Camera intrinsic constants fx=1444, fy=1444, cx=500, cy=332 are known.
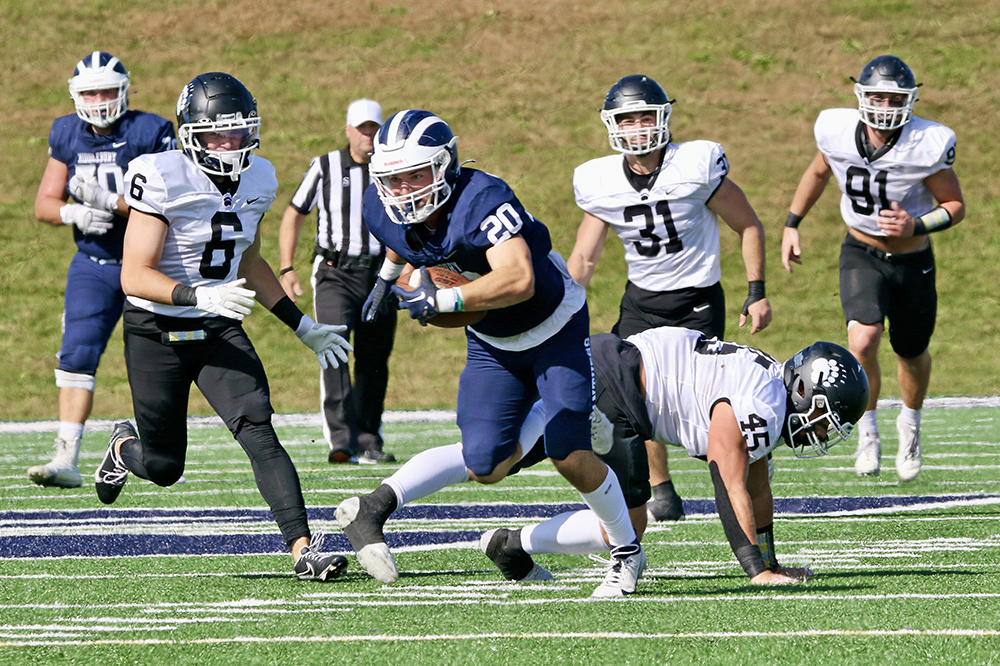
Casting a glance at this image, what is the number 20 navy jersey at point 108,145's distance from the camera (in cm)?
689

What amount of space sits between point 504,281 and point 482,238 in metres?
0.19

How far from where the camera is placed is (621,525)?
4246 millimetres

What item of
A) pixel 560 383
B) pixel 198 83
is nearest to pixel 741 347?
pixel 560 383

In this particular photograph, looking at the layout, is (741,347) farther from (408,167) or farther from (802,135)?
(802,135)

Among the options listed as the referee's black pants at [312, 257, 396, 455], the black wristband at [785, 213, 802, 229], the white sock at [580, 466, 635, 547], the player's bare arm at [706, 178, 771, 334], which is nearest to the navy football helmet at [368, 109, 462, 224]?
the white sock at [580, 466, 635, 547]

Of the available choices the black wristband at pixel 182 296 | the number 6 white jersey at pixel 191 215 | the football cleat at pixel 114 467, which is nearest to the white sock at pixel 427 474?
the black wristband at pixel 182 296

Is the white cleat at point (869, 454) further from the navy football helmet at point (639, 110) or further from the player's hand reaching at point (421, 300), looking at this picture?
the player's hand reaching at point (421, 300)

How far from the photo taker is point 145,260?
181 inches

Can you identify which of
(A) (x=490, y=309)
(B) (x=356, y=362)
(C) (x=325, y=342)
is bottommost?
(B) (x=356, y=362)

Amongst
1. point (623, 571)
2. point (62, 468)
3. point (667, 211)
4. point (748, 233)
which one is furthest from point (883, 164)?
point (62, 468)

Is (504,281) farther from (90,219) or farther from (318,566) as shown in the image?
(90,219)

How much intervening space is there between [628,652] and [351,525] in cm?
136

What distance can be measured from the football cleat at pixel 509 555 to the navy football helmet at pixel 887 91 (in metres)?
3.17

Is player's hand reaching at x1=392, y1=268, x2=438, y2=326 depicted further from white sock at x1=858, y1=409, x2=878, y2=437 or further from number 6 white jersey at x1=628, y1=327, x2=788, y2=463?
white sock at x1=858, y1=409, x2=878, y2=437
